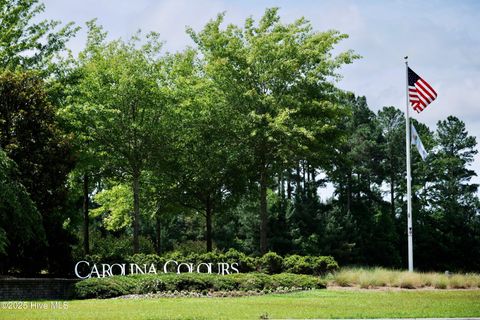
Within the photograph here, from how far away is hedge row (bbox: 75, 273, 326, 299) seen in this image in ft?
70.8

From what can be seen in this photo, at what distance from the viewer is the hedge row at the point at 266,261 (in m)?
25.2

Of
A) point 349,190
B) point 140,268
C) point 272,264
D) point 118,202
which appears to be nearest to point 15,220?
point 140,268

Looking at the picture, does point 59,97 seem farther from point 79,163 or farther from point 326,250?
point 326,250

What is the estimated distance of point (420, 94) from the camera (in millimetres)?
27078

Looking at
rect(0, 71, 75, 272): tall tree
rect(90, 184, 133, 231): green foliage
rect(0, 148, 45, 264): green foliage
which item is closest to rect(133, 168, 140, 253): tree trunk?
rect(90, 184, 133, 231): green foliage

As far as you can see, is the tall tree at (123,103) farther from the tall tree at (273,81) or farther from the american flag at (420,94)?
the american flag at (420,94)

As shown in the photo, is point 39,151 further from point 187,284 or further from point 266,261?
point 266,261

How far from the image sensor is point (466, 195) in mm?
63188

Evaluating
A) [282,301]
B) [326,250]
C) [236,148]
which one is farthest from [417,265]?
[282,301]

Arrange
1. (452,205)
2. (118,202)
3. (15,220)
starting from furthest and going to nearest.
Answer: (452,205), (118,202), (15,220)

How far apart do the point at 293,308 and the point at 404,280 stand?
804 centimetres

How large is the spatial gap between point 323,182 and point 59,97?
116ft

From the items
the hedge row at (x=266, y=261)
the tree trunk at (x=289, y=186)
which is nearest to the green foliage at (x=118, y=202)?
the hedge row at (x=266, y=261)

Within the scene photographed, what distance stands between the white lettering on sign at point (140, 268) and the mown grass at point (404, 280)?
452 cm
